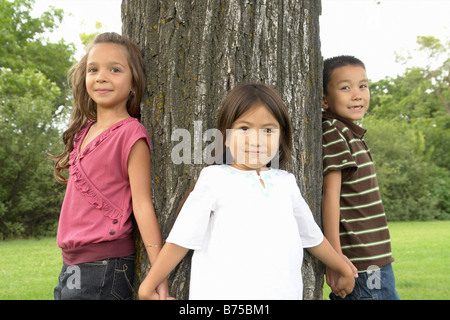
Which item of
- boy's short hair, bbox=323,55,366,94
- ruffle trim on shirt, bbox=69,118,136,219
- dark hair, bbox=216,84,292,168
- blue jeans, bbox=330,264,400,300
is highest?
boy's short hair, bbox=323,55,366,94

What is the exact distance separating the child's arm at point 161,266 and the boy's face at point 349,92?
1.31 meters

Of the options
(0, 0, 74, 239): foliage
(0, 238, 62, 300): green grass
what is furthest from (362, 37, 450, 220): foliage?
(0, 238, 62, 300): green grass

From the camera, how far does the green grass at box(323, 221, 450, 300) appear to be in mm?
6547

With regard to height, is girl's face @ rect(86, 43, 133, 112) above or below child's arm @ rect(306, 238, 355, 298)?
above

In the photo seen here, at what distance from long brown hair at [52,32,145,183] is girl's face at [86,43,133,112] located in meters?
0.03

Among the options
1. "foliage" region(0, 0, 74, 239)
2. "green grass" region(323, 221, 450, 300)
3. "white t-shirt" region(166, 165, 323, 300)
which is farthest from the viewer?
"foliage" region(0, 0, 74, 239)

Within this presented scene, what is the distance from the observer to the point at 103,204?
2076 millimetres

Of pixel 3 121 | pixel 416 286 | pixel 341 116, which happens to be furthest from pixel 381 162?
pixel 341 116

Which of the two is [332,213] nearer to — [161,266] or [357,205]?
[357,205]

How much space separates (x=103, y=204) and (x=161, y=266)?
44cm

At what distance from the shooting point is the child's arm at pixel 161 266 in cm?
185

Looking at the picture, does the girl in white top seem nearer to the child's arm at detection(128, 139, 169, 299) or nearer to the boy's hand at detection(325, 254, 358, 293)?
the child's arm at detection(128, 139, 169, 299)

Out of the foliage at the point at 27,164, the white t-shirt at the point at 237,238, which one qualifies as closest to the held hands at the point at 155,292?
the white t-shirt at the point at 237,238

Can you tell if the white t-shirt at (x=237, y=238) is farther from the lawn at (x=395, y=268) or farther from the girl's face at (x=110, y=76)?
the lawn at (x=395, y=268)
